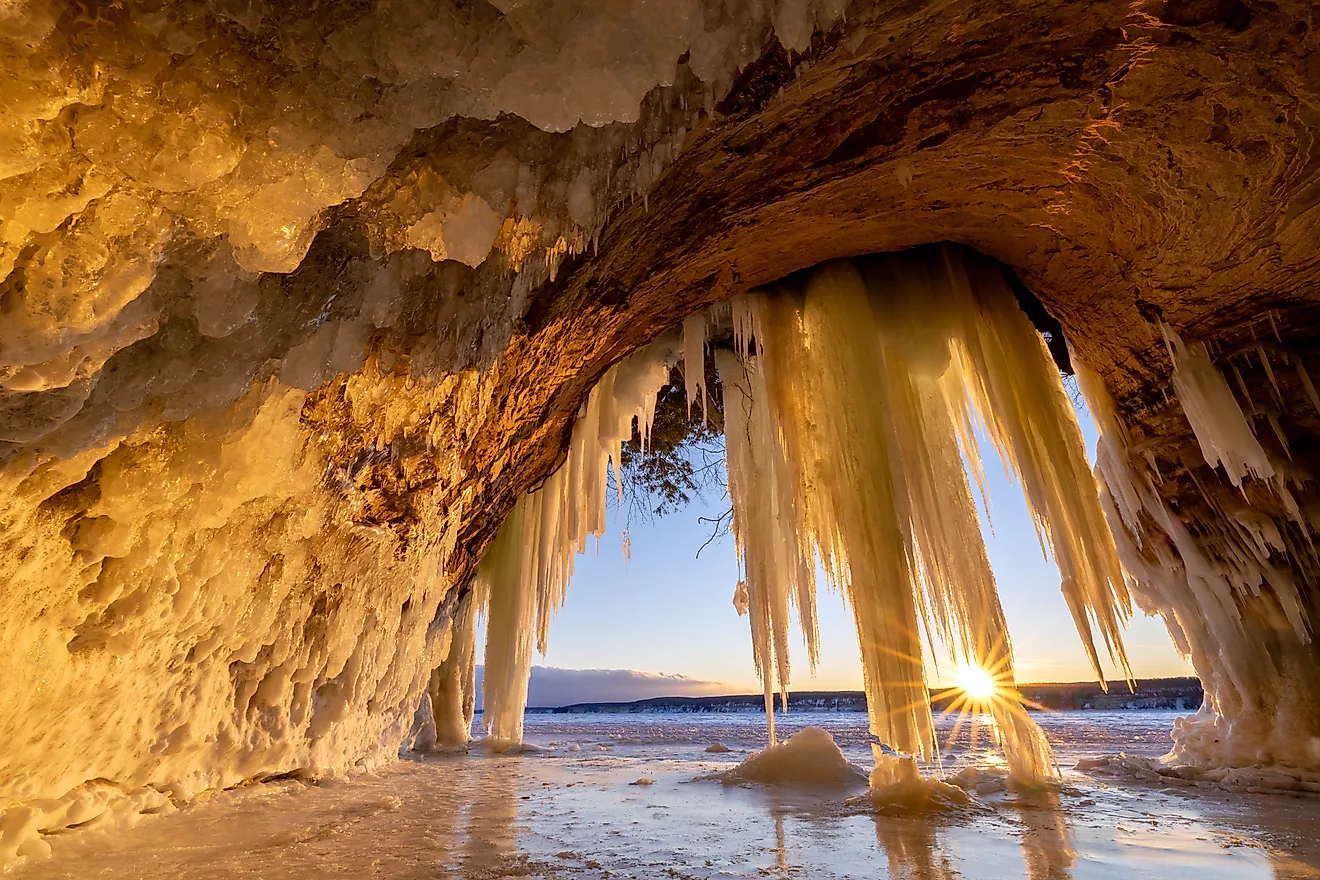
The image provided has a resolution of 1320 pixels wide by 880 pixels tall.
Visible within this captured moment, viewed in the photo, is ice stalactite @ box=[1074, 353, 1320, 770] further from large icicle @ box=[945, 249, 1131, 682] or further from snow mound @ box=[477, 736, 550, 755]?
snow mound @ box=[477, 736, 550, 755]

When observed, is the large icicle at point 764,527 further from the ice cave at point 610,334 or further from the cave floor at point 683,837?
the cave floor at point 683,837

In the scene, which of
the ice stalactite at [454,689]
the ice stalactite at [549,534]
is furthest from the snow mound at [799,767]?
the ice stalactite at [454,689]

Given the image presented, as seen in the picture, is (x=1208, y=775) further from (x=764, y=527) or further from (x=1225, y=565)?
(x=764, y=527)

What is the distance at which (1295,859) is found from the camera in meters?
1.62

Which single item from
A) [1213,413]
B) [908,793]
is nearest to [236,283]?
[908,793]

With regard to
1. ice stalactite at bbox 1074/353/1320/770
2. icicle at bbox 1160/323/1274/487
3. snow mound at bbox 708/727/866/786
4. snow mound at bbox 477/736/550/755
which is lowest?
snow mound at bbox 477/736/550/755

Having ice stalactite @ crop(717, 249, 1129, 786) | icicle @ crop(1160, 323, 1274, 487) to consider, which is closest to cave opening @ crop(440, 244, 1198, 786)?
ice stalactite @ crop(717, 249, 1129, 786)

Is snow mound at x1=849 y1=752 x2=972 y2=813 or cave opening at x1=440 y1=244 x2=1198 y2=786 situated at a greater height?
cave opening at x1=440 y1=244 x2=1198 y2=786

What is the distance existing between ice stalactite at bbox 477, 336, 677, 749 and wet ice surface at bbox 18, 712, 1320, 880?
221 cm

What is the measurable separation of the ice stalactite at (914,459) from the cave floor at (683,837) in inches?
25.4

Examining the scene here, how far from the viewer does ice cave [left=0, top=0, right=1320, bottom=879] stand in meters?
1.23

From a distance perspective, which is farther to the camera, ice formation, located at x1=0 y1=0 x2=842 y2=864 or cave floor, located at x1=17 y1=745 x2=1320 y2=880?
cave floor, located at x1=17 y1=745 x2=1320 y2=880

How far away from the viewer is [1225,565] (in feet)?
13.1

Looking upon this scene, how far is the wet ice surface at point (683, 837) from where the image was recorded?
4.87 ft
